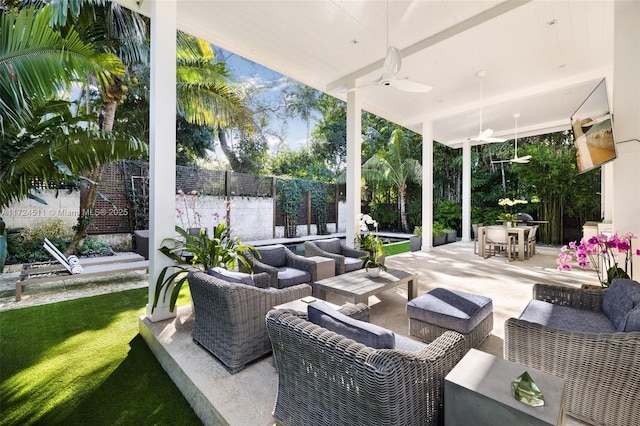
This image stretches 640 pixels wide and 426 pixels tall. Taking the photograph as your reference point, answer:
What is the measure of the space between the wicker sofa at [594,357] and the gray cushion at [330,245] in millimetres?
3140

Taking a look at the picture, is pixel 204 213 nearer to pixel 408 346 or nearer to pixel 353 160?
pixel 353 160

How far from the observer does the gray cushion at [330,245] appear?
16.0 feet

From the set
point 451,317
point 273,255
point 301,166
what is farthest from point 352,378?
point 301,166

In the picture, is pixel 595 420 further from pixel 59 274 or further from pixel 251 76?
pixel 251 76

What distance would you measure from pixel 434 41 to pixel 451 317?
417 centimetres

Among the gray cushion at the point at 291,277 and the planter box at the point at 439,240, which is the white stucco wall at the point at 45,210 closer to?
the gray cushion at the point at 291,277

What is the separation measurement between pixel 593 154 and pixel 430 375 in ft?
12.5

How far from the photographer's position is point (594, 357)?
1625mm

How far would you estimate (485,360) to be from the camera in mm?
1418

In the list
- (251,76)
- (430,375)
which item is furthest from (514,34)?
(251,76)

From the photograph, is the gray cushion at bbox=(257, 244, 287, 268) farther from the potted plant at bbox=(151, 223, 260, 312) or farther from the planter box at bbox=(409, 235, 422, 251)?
the planter box at bbox=(409, 235, 422, 251)

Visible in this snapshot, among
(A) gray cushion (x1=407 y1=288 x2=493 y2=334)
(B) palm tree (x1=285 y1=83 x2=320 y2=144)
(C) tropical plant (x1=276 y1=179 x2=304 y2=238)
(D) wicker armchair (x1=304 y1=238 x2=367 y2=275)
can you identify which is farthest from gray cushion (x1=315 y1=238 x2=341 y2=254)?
(B) palm tree (x1=285 y1=83 x2=320 y2=144)

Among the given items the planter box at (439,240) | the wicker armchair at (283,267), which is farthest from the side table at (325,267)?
the planter box at (439,240)

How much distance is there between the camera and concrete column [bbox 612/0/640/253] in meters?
3.08
